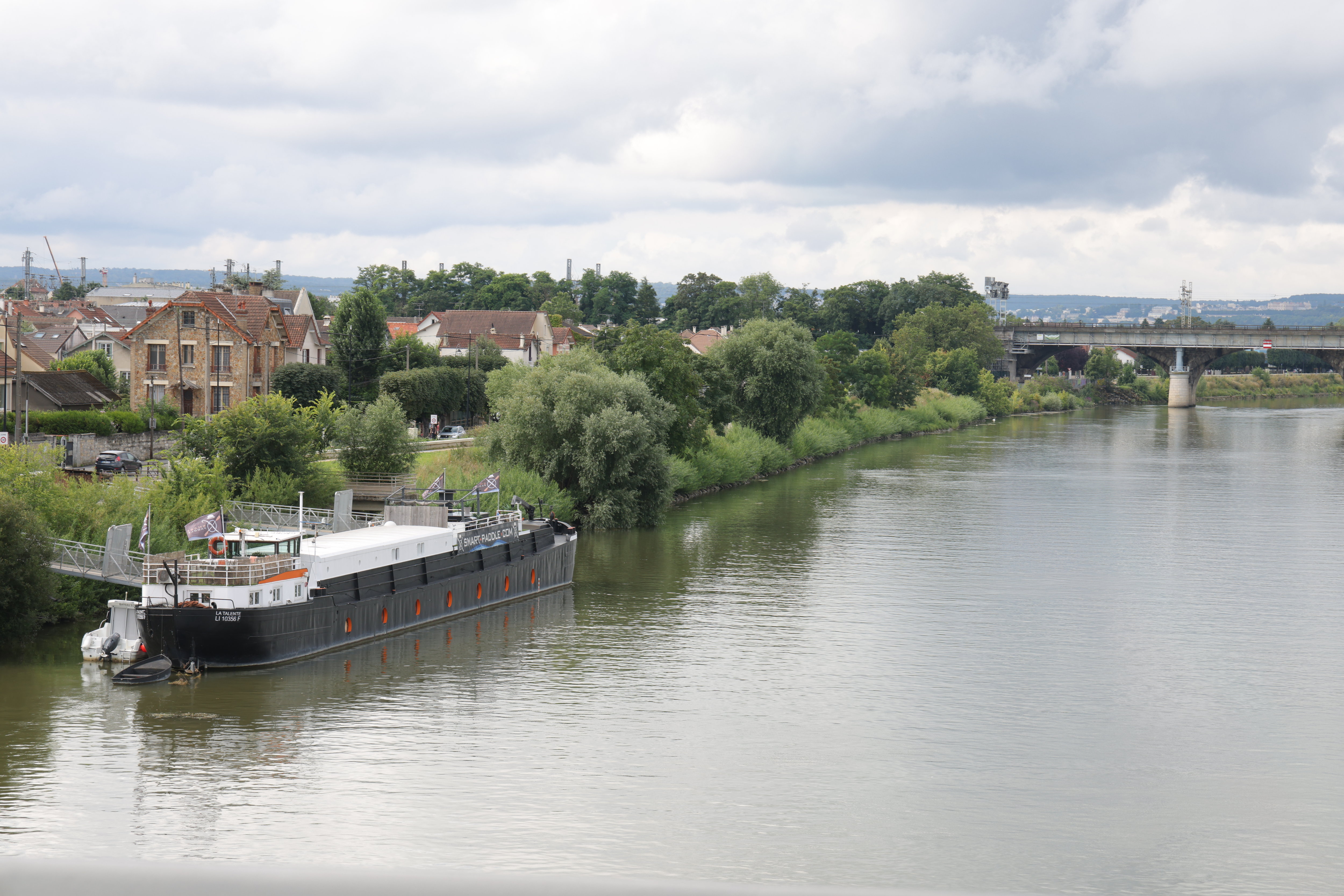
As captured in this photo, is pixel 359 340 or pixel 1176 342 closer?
pixel 359 340

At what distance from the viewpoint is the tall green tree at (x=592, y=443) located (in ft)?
183

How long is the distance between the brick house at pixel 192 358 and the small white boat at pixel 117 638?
138ft

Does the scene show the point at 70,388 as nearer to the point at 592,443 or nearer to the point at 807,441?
the point at 592,443

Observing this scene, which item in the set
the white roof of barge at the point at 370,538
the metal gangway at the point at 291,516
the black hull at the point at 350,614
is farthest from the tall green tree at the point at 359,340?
the white roof of barge at the point at 370,538

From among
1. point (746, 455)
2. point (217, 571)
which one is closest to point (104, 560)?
point (217, 571)

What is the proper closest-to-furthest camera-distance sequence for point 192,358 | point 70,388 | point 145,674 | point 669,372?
point 145,674
point 669,372
point 70,388
point 192,358

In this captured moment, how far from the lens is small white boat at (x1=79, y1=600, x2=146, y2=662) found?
32.6 meters

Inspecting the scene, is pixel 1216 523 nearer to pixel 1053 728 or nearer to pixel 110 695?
pixel 1053 728

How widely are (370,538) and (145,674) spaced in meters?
9.47

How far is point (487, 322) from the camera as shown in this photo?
445ft

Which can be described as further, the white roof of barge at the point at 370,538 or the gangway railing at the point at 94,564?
the white roof of barge at the point at 370,538

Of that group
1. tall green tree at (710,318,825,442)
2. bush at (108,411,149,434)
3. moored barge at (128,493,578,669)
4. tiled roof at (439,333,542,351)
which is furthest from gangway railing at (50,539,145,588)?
tiled roof at (439,333,542,351)

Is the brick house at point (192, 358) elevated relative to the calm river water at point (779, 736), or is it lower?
elevated

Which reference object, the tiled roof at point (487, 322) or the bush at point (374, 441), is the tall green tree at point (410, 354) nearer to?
the tiled roof at point (487, 322)
